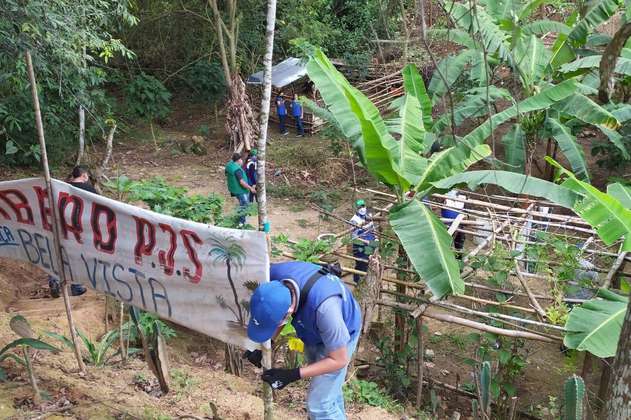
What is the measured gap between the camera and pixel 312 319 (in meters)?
2.83

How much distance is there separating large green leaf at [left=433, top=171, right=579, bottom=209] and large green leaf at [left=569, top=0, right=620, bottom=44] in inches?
139

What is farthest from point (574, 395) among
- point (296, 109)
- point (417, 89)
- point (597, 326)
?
point (296, 109)

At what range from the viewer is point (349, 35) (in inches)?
626

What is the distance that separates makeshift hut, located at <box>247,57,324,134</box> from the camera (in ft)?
46.0

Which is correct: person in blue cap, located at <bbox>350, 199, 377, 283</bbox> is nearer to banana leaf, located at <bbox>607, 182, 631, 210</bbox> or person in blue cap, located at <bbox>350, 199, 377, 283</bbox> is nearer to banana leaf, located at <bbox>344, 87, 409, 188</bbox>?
banana leaf, located at <bbox>344, 87, 409, 188</bbox>

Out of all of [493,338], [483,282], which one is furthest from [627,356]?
[483,282]

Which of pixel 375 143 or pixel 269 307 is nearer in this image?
pixel 269 307

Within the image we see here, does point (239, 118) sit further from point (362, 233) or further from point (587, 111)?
point (587, 111)

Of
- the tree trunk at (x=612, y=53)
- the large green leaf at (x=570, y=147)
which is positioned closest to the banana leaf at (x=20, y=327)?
the tree trunk at (x=612, y=53)

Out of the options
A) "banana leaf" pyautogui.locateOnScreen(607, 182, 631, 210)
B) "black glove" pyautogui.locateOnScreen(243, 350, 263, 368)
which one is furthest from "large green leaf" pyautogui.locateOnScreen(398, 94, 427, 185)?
"black glove" pyautogui.locateOnScreen(243, 350, 263, 368)

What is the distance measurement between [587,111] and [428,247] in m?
4.11

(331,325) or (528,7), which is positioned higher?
(528,7)

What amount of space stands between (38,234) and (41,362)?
99 cm

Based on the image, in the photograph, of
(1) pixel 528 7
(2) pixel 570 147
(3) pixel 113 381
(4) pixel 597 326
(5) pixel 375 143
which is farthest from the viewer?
(1) pixel 528 7
